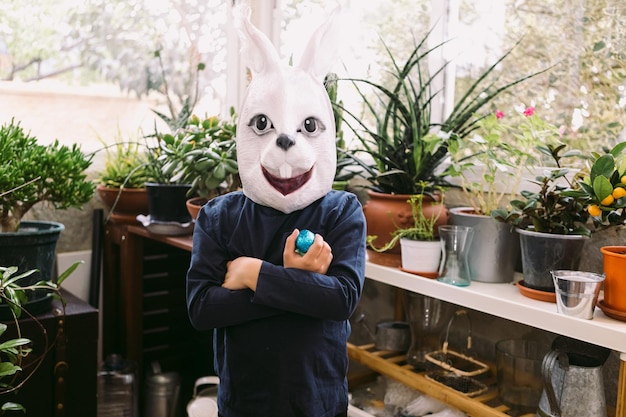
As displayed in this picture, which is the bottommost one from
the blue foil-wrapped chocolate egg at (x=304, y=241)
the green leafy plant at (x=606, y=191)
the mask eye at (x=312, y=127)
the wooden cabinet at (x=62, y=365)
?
the wooden cabinet at (x=62, y=365)

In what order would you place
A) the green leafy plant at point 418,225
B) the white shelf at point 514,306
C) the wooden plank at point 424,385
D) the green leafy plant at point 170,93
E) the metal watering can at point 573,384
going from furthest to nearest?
the green leafy plant at point 170,93, the green leafy plant at point 418,225, the wooden plank at point 424,385, the metal watering can at point 573,384, the white shelf at point 514,306

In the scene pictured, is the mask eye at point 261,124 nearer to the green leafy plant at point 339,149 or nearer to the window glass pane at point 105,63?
the green leafy plant at point 339,149

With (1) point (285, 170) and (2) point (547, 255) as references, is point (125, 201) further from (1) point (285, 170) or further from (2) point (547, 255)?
(2) point (547, 255)

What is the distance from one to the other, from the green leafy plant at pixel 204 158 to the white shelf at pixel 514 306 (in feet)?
1.74

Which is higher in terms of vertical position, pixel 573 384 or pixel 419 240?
pixel 419 240

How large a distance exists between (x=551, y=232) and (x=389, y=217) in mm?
395

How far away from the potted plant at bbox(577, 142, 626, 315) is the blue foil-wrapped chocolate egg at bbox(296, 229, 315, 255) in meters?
0.55

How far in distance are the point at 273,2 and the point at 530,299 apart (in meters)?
1.67

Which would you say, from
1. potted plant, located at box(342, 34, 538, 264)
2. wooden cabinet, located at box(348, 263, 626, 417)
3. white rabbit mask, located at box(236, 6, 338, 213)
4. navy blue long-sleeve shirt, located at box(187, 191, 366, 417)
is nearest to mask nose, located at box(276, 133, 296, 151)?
white rabbit mask, located at box(236, 6, 338, 213)

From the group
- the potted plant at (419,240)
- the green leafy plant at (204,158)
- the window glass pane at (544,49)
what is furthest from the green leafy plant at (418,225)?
the green leafy plant at (204,158)

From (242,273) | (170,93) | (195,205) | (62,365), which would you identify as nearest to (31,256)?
(62,365)

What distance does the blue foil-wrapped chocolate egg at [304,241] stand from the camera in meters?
1.18

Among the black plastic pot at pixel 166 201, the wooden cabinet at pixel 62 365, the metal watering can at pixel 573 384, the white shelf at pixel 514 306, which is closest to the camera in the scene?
the white shelf at pixel 514 306

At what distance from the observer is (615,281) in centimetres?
119
